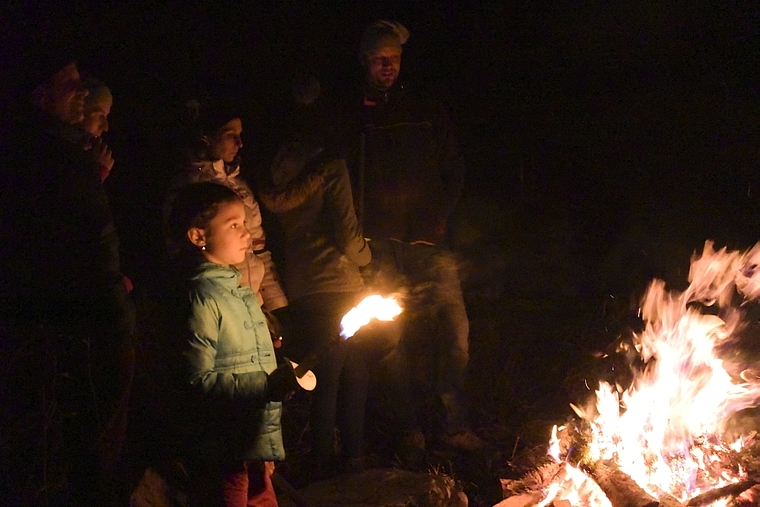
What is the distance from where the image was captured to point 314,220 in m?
4.39

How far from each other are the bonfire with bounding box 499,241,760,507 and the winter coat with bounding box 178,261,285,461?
176 centimetres

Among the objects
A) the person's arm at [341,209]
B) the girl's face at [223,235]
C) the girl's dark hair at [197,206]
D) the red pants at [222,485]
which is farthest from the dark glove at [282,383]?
the person's arm at [341,209]

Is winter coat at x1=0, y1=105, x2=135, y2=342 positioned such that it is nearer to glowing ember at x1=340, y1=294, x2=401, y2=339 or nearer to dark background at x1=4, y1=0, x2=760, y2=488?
glowing ember at x1=340, y1=294, x2=401, y2=339

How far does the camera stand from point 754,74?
7.81 meters

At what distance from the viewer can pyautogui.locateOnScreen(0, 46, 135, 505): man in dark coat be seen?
3.32 metres

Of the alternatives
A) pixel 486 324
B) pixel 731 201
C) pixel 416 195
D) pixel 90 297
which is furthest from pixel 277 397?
pixel 731 201

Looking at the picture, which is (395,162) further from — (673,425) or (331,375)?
(673,425)

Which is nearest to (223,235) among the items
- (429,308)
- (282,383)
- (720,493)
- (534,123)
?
(282,383)

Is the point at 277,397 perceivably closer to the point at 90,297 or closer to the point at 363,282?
the point at 90,297

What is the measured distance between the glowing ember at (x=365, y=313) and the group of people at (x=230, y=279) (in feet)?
0.26

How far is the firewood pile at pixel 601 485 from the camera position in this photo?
387cm

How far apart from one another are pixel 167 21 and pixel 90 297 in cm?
439

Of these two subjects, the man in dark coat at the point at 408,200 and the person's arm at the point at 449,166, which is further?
the person's arm at the point at 449,166

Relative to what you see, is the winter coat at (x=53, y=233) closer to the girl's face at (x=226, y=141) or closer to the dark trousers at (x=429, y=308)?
the girl's face at (x=226, y=141)
